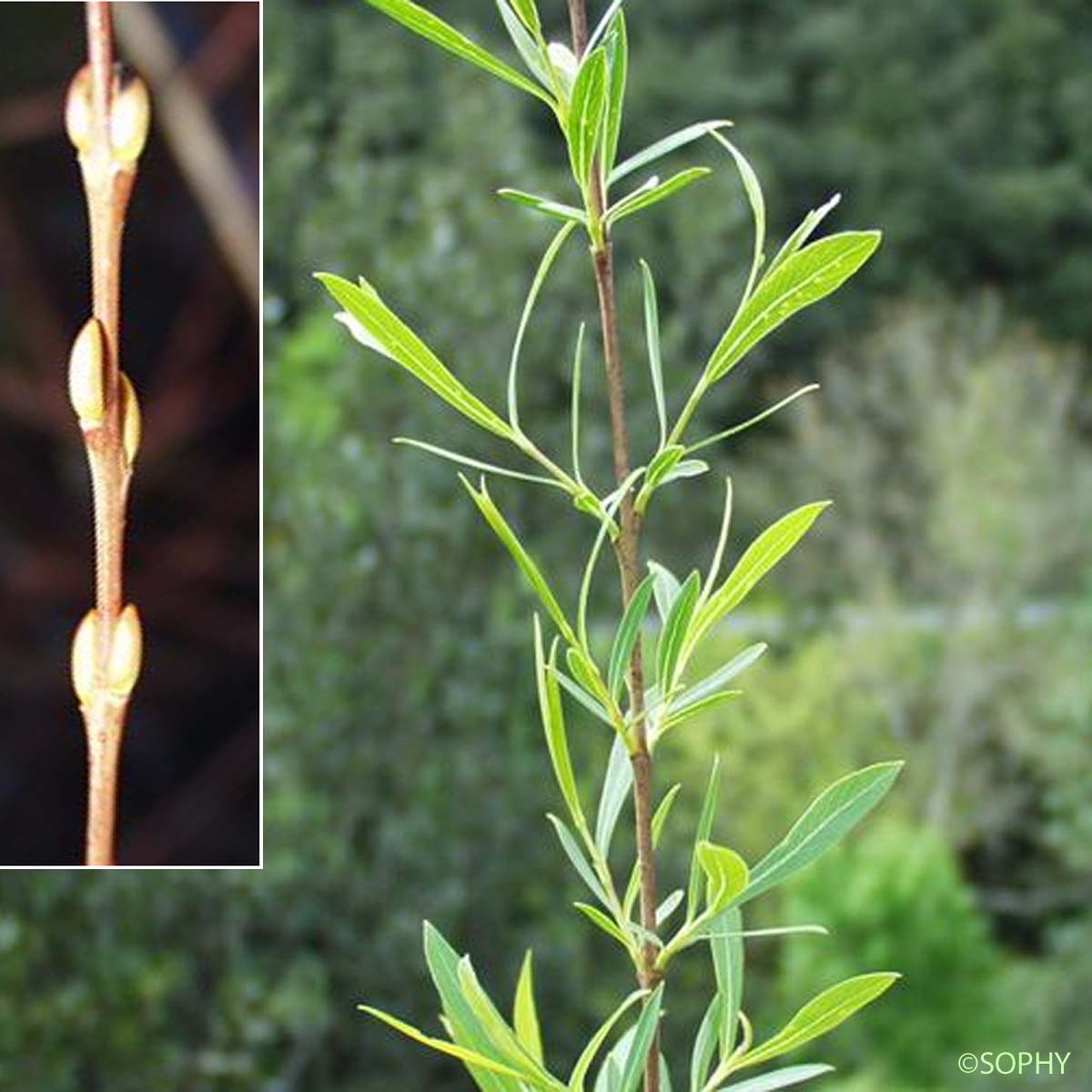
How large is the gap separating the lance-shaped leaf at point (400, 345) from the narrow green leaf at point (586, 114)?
61mm

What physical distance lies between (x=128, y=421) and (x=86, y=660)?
0.23 feet

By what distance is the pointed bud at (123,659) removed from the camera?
0.67 metres

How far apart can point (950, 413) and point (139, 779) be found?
28.6 feet

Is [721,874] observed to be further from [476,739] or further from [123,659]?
[476,739]

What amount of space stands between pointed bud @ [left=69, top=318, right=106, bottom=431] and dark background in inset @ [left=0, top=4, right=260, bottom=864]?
17 cm

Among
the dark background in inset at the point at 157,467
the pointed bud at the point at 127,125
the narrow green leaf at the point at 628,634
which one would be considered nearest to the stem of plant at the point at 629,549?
the narrow green leaf at the point at 628,634

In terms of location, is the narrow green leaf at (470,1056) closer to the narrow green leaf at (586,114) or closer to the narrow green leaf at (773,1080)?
the narrow green leaf at (773,1080)

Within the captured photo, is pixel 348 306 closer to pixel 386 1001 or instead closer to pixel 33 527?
pixel 33 527

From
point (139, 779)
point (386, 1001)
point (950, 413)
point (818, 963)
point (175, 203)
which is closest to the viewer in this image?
point (175, 203)

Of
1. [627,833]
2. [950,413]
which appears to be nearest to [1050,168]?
[950,413]

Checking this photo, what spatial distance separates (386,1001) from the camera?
407 cm

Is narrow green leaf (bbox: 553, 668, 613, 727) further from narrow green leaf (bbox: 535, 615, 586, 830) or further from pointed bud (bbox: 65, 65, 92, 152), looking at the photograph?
pointed bud (bbox: 65, 65, 92, 152)

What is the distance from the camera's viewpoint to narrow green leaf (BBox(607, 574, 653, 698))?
62 cm

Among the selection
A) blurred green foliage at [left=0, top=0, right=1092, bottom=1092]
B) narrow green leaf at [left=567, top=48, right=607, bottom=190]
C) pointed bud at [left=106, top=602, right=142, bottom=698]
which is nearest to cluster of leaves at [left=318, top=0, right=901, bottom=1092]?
narrow green leaf at [left=567, top=48, right=607, bottom=190]
